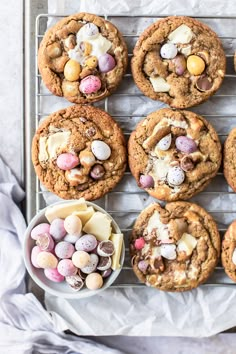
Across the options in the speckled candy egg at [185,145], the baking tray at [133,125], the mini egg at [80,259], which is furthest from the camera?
the baking tray at [133,125]

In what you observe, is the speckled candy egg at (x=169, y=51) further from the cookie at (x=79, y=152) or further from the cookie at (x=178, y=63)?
the cookie at (x=79, y=152)

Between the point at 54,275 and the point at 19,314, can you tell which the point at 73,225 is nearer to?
the point at 54,275

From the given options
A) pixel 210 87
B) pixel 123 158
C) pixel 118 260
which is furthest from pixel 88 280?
pixel 210 87

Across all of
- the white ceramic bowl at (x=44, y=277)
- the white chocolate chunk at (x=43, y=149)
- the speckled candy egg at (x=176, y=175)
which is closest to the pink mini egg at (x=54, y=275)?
the white ceramic bowl at (x=44, y=277)

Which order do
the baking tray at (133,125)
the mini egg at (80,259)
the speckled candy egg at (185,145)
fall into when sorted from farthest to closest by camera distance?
the baking tray at (133,125) < the speckled candy egg at (185,145) < the mini egg at (80,259)

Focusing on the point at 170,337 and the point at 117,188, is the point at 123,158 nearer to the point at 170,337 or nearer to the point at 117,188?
the point at 117,188

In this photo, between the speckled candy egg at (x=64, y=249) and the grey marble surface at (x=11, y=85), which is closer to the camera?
the speckled candy egg at (x=64, y=249)

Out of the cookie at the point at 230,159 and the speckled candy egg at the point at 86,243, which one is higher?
the cookie at the point at 230,159
